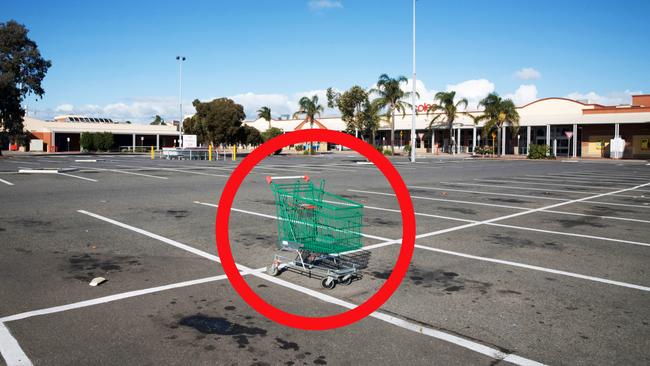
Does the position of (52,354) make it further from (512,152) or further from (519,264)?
(512,152)

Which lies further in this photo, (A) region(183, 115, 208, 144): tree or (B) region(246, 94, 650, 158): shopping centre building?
(A) region(183, 115, 208, 144): tree

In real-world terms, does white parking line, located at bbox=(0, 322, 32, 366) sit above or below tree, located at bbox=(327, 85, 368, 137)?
below

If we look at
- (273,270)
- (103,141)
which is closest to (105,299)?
(273,270)

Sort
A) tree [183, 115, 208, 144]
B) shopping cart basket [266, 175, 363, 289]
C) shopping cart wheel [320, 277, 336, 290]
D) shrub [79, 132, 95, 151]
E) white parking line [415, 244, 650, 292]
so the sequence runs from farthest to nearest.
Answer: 1. shrub [79, 132, 95, 151]
2. tree [183, 115, 208, 144]
3. white parking line [415, 244, 650, 292]
4. shopping cart wheel [320, 277, 336, 290]
5. shopping cart basket [266, 175, 363, 289]

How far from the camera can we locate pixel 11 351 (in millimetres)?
4016

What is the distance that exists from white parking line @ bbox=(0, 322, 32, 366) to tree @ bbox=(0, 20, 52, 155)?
58332 millimetres

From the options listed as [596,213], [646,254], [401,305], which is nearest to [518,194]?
[596,213]

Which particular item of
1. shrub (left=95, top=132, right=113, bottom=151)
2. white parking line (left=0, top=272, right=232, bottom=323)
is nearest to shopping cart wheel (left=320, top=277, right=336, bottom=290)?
white parking line (left=0, top=272, right=232, bottom=323)

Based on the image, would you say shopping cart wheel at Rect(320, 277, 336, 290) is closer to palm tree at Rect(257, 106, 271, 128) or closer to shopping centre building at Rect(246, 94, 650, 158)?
shopping centre building at Rect(246, 94, 650, 158)

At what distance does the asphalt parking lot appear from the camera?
13.4ft

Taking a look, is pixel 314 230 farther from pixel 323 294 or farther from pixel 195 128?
pixel 195 128

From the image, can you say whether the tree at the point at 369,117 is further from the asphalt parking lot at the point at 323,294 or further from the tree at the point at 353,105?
the asphalt parking lot at the point at 323,294
